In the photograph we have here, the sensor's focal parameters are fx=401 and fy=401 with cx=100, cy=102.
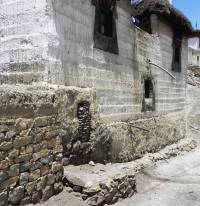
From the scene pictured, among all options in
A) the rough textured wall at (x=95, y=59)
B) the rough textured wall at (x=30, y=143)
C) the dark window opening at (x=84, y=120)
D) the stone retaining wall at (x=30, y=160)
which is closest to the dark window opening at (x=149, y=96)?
the rough textured wall at (x=95, y=59)

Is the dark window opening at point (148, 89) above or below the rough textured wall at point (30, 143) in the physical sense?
above

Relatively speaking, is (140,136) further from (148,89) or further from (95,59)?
(95,59)

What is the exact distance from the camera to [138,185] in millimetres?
8672

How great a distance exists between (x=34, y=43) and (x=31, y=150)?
7.05ft

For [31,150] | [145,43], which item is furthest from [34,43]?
[145,43]

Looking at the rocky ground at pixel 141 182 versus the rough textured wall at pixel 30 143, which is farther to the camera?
the rocky ground at pixel 141 182

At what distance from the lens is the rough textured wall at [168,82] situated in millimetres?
12750

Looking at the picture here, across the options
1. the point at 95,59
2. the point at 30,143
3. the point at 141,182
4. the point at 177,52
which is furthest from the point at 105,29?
the point at 177,52

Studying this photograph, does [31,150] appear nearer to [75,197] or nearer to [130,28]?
[75,197]

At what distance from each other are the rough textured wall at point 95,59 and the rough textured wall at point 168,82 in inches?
90.0

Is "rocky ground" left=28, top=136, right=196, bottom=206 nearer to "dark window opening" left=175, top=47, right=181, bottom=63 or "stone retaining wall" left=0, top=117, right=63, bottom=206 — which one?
"stone retaining wall" left=0, top=117, right=63, bottom=206

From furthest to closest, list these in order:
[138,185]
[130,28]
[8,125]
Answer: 1. [130,28]
2. [138,185]
3. [8,125]

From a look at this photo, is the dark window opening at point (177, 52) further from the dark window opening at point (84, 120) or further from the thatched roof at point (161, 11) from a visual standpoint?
the dark window opening at point (84, 120)

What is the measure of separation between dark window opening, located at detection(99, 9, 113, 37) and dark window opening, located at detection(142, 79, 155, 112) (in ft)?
8.46
